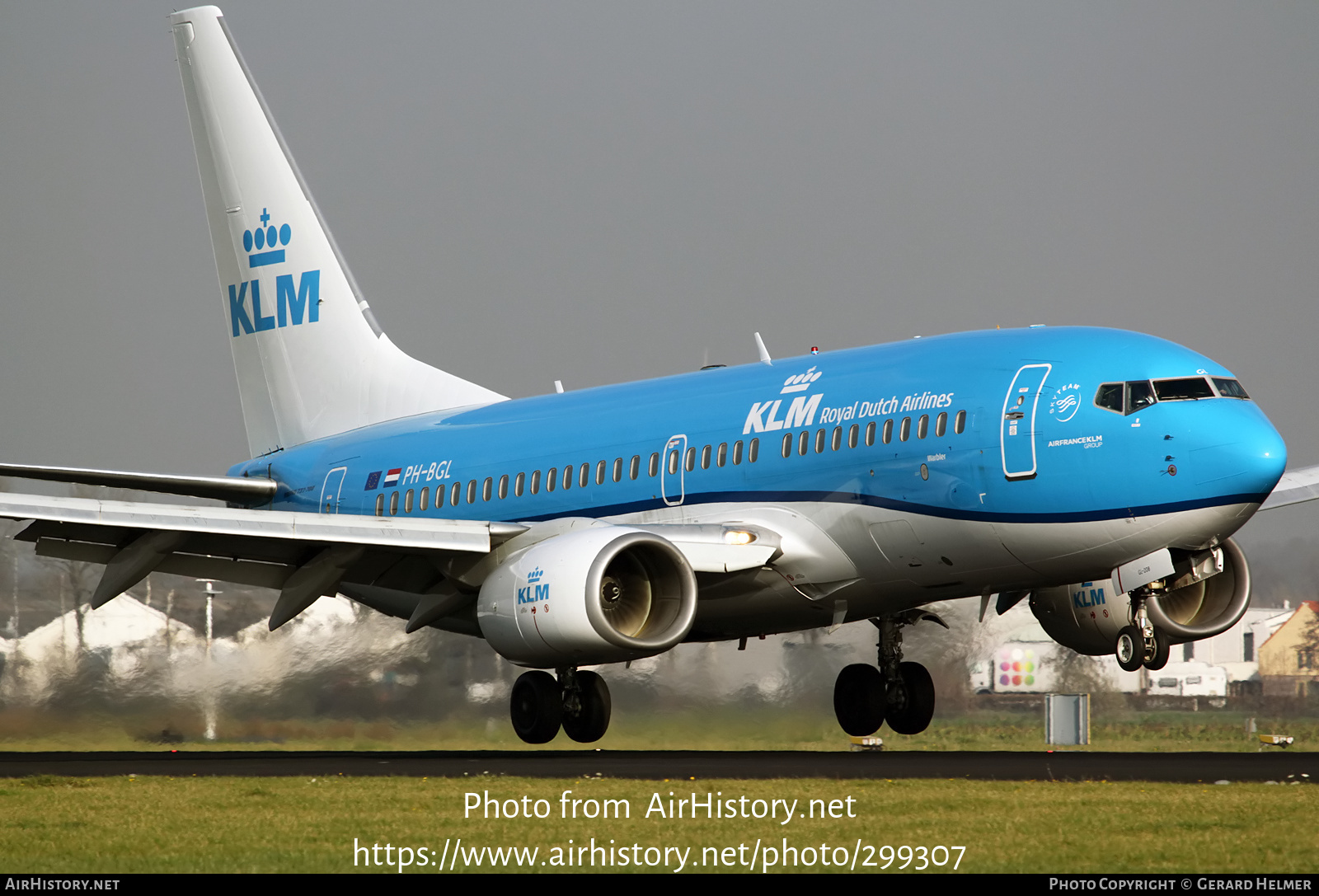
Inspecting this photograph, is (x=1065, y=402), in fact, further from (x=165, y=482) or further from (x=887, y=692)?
(x=165, y=482)

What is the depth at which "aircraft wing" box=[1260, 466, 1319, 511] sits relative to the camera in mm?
22500

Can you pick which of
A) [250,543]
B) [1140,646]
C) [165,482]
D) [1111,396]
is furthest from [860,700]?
[165,482]

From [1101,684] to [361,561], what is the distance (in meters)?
12.0

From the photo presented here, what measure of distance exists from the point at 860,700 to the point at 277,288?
1213 centimetres

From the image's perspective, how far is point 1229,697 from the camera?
27906mm

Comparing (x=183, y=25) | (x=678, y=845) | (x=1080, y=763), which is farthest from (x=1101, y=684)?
(x=183, y=25)

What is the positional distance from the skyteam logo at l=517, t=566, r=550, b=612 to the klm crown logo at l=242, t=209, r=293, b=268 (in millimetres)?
11219

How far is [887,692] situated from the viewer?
2466 centimetres

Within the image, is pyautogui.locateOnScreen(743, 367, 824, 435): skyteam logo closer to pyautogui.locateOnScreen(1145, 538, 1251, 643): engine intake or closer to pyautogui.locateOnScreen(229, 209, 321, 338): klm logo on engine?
pyautogui.locateOnScreen(1145, 538, 1251, 643): engine intake

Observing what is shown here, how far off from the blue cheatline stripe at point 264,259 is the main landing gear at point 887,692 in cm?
1182

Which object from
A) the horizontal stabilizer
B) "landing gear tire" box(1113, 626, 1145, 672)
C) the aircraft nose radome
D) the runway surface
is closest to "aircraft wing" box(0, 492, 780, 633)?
the horizontal stabilizer

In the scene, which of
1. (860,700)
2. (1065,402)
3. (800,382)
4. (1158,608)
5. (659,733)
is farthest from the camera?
(659,733)
